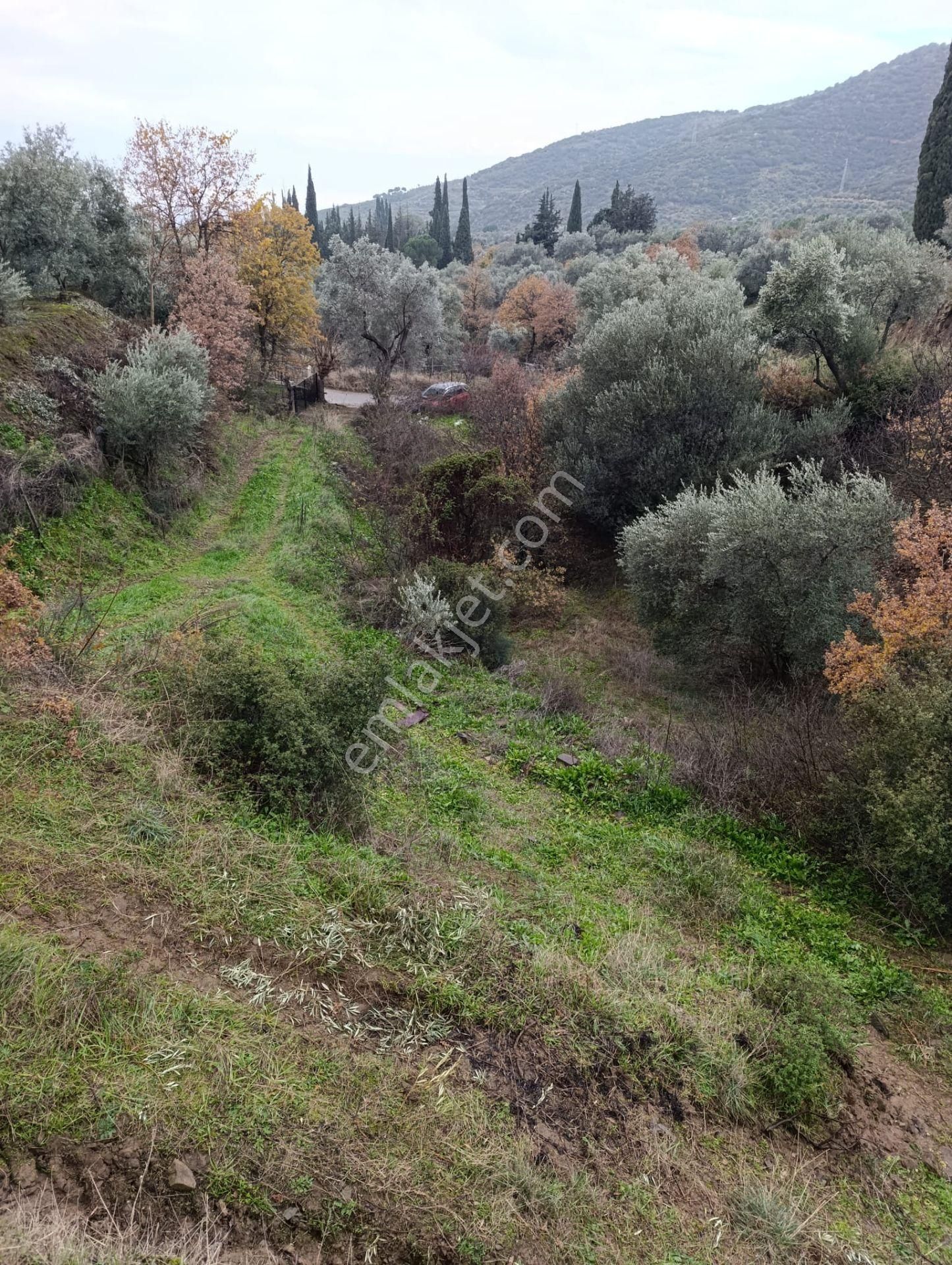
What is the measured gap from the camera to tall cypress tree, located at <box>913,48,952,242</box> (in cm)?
2741

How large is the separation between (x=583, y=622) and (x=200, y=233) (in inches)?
694

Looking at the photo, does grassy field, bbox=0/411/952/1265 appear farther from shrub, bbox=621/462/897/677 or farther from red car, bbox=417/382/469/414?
red car, bbox=417/382/469/414

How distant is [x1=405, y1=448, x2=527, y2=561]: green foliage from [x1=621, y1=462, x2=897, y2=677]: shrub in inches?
155

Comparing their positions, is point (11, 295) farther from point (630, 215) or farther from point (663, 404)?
point (630, 215)

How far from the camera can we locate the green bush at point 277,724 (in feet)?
20.9

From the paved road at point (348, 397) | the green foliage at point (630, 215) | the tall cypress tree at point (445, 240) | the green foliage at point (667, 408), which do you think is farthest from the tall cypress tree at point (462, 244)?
the green foliage at point (667, 408)

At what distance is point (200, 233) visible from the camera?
21.6m

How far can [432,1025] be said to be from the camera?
4.45 meters

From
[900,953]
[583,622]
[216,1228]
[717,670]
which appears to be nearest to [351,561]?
[583,622]

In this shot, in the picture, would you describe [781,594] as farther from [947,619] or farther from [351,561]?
[351,561]

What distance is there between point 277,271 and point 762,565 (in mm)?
20548

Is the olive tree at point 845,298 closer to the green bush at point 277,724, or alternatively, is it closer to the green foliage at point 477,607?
the green foliage at point 477,607

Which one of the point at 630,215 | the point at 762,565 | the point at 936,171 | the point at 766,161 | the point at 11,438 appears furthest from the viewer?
the point at 766,161

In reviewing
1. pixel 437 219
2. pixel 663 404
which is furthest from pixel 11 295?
pixel 437 219
